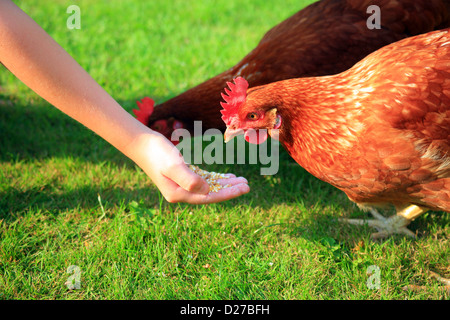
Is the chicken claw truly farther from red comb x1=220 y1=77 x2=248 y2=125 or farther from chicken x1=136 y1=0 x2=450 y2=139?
red comb x1=220 y1=77 x2=248 y2=125

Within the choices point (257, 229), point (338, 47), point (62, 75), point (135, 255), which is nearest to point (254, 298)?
point (257, 229)

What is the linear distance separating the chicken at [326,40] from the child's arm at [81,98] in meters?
0.99

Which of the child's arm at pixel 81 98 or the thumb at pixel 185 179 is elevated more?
the child's arm at pixel 81 98

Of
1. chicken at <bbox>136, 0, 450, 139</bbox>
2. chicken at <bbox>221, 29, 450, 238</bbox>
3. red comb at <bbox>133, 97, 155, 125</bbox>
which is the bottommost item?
chicken at <bbox>221, 29, 450, 238</bbox>

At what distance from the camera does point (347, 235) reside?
8.73ft

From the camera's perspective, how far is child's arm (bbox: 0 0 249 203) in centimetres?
187

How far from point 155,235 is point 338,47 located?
1.74 metres

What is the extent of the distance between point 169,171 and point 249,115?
0.57 metres

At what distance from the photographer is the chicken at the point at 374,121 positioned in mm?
1993

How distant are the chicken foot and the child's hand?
1.16 meters

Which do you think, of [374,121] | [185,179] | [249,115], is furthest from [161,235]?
[374,121]

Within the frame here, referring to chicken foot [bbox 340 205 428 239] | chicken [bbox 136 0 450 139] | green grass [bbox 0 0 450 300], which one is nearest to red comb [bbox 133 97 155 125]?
chicken [bbox 136 0 450 139]

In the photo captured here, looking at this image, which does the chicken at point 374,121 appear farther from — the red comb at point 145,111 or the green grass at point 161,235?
the red comb at point 145,111

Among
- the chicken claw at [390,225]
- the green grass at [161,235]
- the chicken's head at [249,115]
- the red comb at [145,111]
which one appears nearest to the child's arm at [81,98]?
the chicken's head at [249,115]
